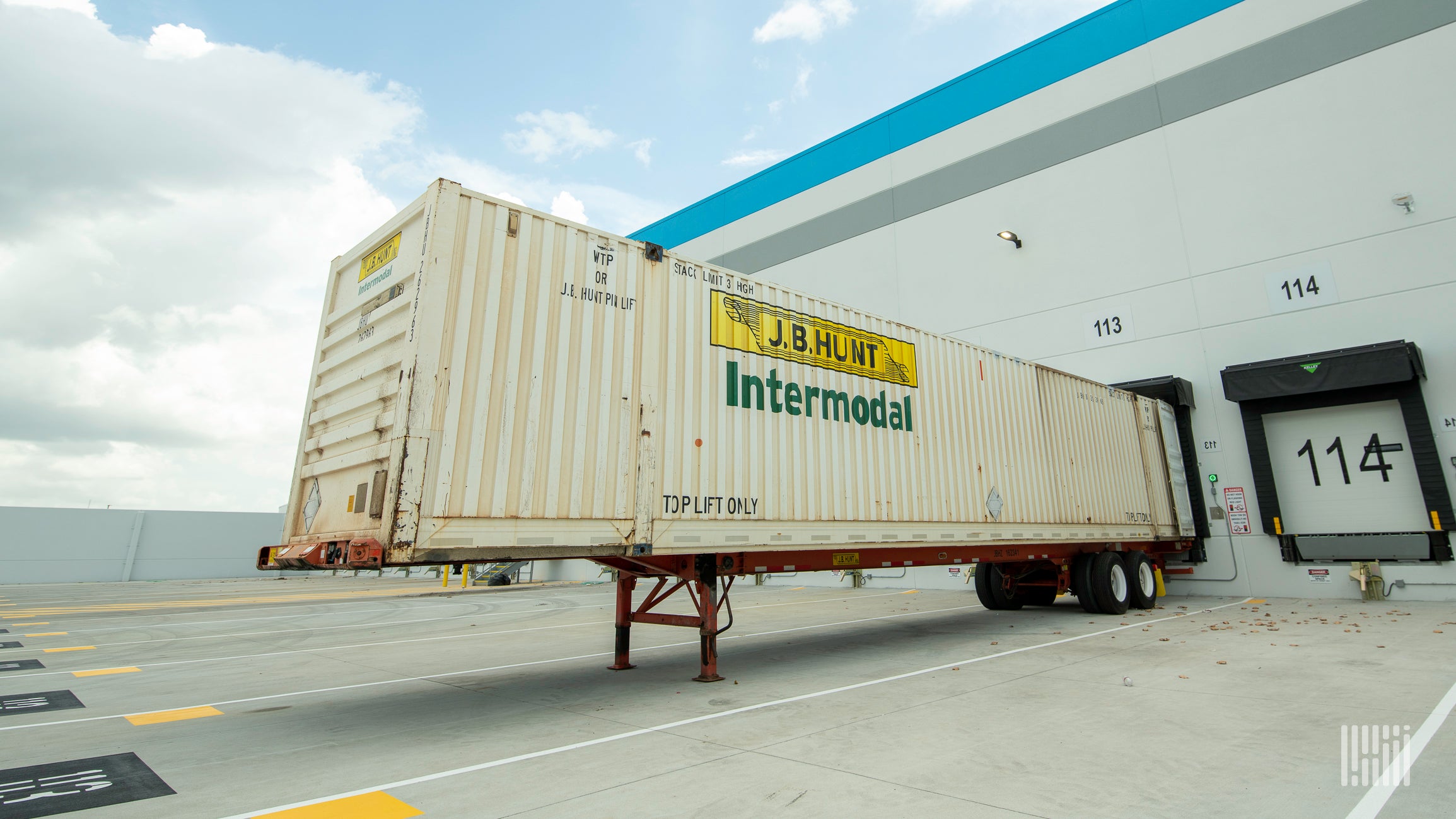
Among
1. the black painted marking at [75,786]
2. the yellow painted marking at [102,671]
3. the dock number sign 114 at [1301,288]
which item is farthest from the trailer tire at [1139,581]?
the yellow painted marking at [102,671]

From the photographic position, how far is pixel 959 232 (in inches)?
726

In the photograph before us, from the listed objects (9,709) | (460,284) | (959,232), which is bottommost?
(9,709)

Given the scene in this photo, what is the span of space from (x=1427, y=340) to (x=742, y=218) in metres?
18.1

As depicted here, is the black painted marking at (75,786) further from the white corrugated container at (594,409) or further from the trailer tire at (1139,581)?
the trailer tire at (1139,581)

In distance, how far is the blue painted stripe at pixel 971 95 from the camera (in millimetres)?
16047

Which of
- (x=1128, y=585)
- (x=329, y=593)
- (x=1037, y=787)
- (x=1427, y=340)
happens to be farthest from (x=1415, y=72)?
(x=329, y=593)

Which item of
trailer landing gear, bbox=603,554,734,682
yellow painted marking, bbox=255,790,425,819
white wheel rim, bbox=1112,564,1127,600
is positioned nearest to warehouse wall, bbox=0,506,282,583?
trailer landing gear, bbox=603,554,734,682

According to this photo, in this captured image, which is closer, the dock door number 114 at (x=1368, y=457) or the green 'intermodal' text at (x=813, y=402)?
the green 'intermodal' text at (x=813, y=402)

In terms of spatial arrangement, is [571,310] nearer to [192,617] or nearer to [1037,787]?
[1037,787]

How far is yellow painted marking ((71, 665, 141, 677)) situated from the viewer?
301 inches

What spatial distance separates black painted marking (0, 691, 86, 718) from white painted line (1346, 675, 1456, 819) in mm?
9316

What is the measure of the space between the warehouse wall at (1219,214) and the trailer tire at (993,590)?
15.1ft

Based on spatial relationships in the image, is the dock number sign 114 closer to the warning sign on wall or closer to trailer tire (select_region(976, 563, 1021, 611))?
the warning sign on wall

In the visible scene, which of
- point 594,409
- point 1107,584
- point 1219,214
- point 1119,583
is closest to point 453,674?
point 594,409
